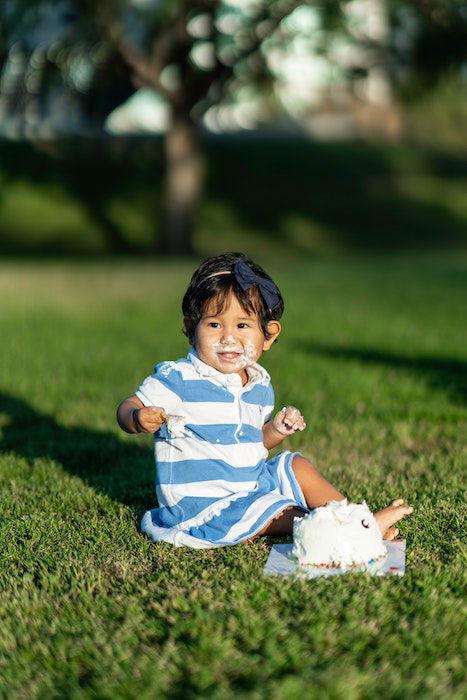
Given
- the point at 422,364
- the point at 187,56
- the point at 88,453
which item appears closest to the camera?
the point at 88,453

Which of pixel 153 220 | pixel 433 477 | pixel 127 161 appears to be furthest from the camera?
pixel 127 161

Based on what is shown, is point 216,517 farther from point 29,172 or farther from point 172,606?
point 29,172

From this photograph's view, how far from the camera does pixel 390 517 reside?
365 cm

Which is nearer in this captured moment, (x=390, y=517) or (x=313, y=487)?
(x=390, y=517)

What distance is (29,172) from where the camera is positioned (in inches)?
1275

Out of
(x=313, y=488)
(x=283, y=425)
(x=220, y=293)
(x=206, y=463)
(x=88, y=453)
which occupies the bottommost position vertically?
(x=88, y=453)

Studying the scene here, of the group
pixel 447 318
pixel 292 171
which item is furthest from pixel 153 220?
pixel 447 318

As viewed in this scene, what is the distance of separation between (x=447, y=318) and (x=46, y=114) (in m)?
29.6

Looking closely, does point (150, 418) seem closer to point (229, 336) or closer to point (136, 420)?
point (136, 420)

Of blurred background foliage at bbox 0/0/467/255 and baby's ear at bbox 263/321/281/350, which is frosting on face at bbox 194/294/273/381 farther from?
blurred background foliage at bbox 0/0/467/255

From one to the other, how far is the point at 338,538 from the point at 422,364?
Answer: 201 inches

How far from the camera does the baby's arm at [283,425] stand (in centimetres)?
375

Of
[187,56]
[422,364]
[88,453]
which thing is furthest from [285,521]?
[187,56]

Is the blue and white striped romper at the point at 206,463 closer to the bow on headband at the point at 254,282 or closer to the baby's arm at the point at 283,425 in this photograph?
the baby's arm at the point at 283,425
